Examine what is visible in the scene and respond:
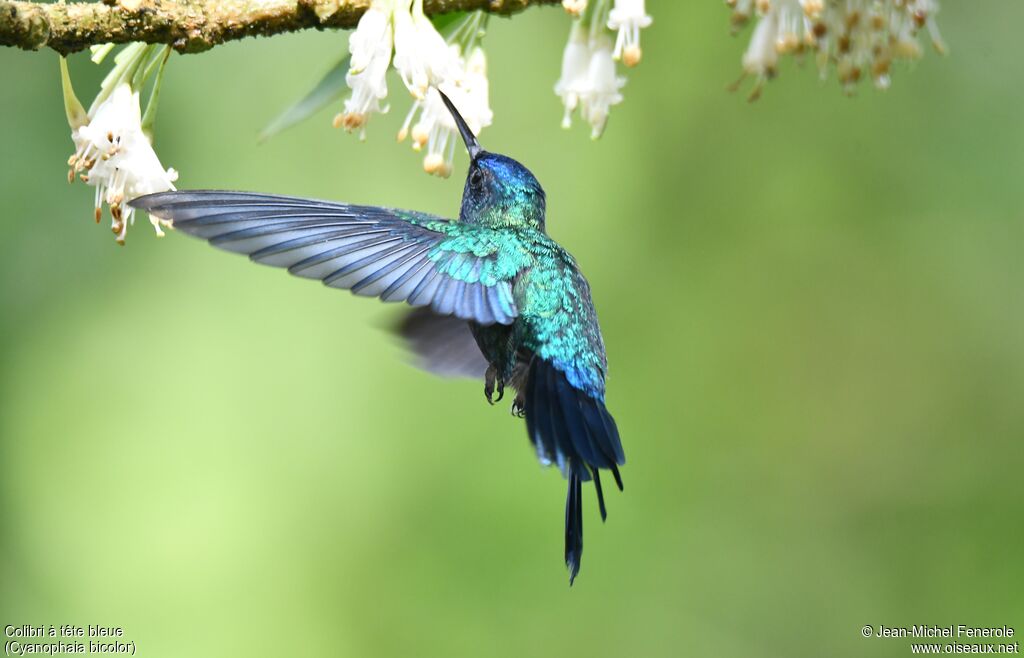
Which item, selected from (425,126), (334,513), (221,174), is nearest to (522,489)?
(334,513)

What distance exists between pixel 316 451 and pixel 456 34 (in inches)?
110

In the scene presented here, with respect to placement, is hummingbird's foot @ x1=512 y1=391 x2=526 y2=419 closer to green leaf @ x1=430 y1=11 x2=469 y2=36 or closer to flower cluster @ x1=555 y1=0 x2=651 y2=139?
flower cluster @ x1=555 y1=0 x2=651 y2=139

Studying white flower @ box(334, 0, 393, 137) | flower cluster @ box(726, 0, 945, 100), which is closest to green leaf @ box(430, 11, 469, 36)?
white flower @ box(334, 0, 393, 137)

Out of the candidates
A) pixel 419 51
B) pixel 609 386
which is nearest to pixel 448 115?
pixel 419 51

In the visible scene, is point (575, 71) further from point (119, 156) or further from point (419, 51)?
point (119, 156)

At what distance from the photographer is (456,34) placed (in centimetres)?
261

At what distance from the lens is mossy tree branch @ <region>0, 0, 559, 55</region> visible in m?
1.90

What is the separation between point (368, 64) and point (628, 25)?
0.67 meters

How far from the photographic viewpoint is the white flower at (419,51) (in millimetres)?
2320

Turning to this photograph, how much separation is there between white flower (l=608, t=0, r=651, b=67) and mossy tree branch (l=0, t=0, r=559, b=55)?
27.5 inches

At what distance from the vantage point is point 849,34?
281 centimetres

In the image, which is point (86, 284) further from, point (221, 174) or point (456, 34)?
point (456, 34)
